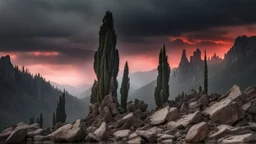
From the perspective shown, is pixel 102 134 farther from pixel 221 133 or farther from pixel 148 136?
pixel 221 133

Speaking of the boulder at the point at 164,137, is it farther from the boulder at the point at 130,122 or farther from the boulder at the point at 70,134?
the boulder at the point at 70,134

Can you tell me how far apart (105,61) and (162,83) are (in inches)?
525

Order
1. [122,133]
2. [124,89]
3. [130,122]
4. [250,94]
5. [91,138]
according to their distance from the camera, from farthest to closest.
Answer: [124,89] < [250,94] < [130,122] < [122,133] < [91,138]

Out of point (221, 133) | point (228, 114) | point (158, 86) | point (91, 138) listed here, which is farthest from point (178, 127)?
point (158, 86)

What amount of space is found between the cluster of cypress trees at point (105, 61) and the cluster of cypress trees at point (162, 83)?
374 inches

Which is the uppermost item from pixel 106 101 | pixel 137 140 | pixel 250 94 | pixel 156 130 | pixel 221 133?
pixel 250 94

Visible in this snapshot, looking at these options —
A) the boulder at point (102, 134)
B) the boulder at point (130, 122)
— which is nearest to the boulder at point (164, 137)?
the boulder at point (102, 134)

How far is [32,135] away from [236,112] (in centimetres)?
2852

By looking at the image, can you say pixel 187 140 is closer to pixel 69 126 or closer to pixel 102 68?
pixel 69 126

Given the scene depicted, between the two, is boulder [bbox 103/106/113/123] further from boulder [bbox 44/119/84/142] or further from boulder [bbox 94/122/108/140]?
boulder [bbox 44/119/84/142]

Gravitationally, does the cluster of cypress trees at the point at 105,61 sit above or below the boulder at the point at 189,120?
above

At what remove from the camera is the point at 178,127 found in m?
52.2

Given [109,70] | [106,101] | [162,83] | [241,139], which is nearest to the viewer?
[241,139]

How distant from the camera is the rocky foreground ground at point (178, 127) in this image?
150ft
